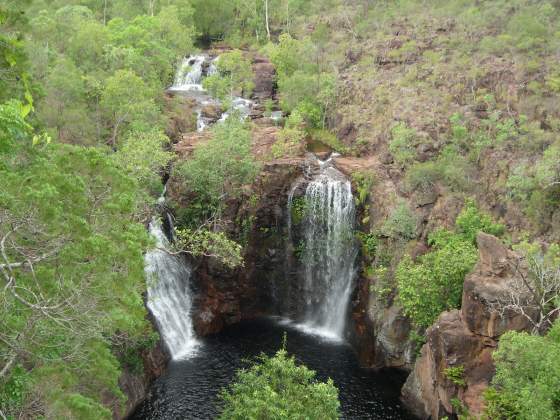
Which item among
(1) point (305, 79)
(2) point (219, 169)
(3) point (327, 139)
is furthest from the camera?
(1) point (305, 79)

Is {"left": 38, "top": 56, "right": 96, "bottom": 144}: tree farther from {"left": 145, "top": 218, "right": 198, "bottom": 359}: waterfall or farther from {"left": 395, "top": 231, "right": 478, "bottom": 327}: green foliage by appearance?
{"left": 395, "top": 231, "right": 478, "bottom": 327}: green foliage

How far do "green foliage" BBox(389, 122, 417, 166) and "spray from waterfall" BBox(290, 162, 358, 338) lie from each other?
4170 millimetres

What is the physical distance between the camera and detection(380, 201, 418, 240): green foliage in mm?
32562

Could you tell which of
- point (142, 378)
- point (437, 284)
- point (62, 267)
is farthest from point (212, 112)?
point (62, 267)

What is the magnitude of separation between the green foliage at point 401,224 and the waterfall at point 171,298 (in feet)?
45.2

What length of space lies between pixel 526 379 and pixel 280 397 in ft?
31.0

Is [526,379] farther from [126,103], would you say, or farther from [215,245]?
[126,103]

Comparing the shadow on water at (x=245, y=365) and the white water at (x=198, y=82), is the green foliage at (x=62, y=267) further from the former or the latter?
the white water at (x=198, y=82)

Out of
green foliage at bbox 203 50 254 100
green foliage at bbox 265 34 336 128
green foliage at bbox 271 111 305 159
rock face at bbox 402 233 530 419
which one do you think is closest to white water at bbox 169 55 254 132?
green foliage at bbox 203 50 254 100

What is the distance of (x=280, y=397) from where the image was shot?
69.1 feet

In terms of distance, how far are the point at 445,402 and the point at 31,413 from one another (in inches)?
741

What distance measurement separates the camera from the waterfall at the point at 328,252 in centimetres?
3653

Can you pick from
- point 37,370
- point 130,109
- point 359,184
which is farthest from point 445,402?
point 130,109

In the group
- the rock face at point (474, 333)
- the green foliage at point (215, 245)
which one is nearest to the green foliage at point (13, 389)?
the green foliage at point (215, 245)
